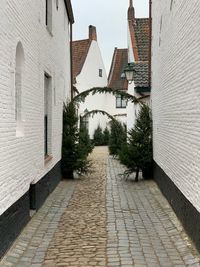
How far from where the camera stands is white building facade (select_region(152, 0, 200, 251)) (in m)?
6.87

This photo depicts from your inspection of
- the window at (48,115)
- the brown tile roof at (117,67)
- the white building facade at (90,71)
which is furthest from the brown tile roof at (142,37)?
the brown tile roof at (117,67)

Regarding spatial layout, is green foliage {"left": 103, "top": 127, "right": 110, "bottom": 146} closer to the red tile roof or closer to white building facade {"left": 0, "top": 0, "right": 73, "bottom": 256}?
the red tile roof

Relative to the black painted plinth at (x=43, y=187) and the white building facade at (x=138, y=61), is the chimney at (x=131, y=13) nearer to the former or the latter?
the white building facade at (x=138, y=61)

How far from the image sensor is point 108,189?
43.4ft

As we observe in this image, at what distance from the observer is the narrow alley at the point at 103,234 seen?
6.38 meters

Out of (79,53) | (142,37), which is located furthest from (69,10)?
(79,53)

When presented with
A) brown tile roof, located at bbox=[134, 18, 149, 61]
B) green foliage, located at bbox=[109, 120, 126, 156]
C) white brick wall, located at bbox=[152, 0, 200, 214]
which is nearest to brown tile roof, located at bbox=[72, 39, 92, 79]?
green foliage, located at bbox=[109, 120, 126, 156]

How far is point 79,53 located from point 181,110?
31.1 metres

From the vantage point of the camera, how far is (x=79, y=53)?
Result: 3884 centimetres

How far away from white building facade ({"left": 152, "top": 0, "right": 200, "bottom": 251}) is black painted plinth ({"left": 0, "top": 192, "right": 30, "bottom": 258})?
2.57 m

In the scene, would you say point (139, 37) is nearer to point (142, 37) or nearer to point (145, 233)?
point (142, 37)

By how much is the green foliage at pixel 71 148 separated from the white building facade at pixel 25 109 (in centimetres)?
217

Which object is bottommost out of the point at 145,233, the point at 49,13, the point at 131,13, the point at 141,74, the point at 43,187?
the point at 145,233

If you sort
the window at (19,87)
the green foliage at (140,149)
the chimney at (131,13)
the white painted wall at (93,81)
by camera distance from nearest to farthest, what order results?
the window at (19,87) → the green foliage at (140,149) → the chimney at (131,13) → the white painted wall at (93,81)
